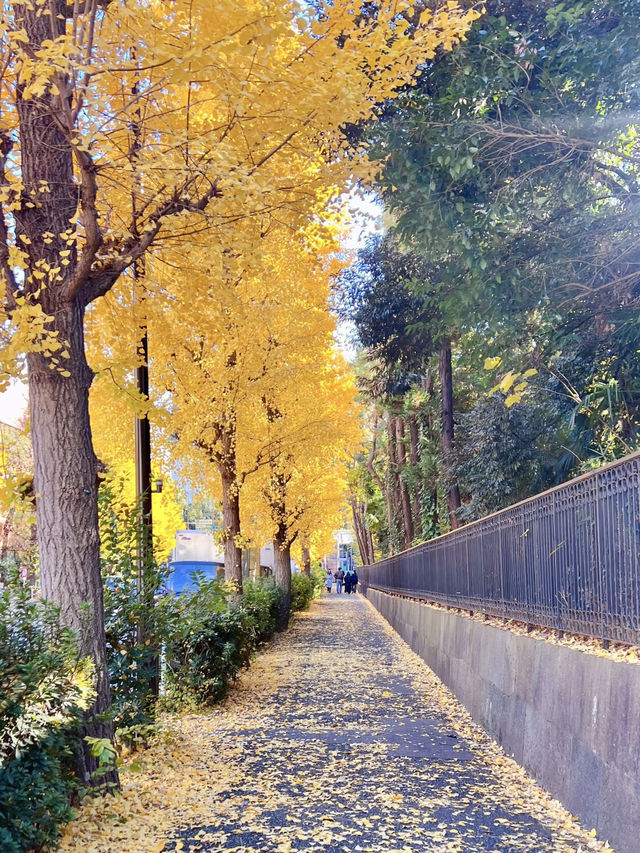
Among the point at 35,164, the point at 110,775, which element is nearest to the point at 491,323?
the point at 35,164

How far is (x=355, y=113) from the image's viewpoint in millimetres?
5258

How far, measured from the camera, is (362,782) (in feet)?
17.4

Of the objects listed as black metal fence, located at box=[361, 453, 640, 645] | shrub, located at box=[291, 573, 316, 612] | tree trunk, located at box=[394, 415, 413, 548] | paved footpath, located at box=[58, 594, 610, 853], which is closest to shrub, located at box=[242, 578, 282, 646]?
paved footpath, located at box=[58, 594, 610, 853]

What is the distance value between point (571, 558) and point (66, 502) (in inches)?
138

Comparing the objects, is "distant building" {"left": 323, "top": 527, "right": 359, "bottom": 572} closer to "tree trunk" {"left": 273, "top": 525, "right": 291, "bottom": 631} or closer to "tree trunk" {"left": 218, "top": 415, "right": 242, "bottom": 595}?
"tree trunk" {"left": 273, "top": 525, "right": 291, "bottom": 631}

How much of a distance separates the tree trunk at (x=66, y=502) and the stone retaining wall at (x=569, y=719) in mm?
2934

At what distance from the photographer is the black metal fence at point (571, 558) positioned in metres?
4.29

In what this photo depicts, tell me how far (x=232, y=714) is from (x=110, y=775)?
3262 millimetres

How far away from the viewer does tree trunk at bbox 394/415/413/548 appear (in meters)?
28.9

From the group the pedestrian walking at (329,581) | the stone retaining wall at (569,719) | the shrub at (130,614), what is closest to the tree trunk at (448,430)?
the stone retaining wall at (569,719)

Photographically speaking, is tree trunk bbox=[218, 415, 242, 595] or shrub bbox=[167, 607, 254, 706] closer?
shrub bbox=[167, 607, 254, 706]

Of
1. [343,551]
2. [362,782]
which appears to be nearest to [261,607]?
[362,782]

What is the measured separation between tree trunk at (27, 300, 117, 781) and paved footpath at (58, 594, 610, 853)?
81 cm

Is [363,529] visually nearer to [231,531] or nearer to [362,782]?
[231,531]
